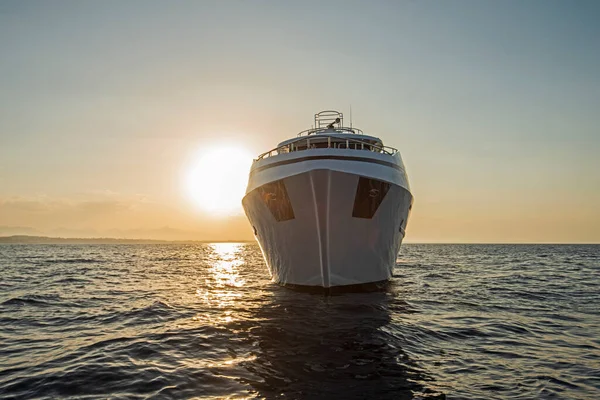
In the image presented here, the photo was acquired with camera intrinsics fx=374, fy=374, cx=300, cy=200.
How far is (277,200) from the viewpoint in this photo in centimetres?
1404

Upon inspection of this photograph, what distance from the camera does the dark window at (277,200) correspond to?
1366 centimetres

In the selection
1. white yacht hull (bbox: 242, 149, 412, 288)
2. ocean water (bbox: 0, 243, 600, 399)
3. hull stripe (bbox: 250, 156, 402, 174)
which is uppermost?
hull stripe (bbox: 250, 156, 402, 174)

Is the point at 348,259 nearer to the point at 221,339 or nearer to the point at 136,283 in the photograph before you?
the point at 221,339

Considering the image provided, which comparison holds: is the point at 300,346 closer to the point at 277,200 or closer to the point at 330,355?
the point at 330,355

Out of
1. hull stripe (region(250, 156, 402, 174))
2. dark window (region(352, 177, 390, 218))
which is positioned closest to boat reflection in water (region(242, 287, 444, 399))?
dark window (region(352, 177, 390, 218))

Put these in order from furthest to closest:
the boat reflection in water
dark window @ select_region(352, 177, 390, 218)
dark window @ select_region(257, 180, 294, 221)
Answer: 1. dark window @ select_region(257, 180, 294, 221)
2. dark window @ select_region(352, 177, 390, 218)
3. the boat reflection in water

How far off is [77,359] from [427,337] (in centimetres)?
742

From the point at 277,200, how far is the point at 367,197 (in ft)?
10.9

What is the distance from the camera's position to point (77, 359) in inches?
276

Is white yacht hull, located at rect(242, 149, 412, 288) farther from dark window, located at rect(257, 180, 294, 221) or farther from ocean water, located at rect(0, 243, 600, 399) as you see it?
ocean water, located at rect(0, 243, 600, 399)

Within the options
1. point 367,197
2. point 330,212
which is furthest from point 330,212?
point 367,197

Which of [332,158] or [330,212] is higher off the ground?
[332,158]

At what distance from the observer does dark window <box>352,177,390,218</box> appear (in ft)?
43.2

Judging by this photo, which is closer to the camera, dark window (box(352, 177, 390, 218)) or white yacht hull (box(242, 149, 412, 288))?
white yacht hull (box(242, 149, 412, 288))
